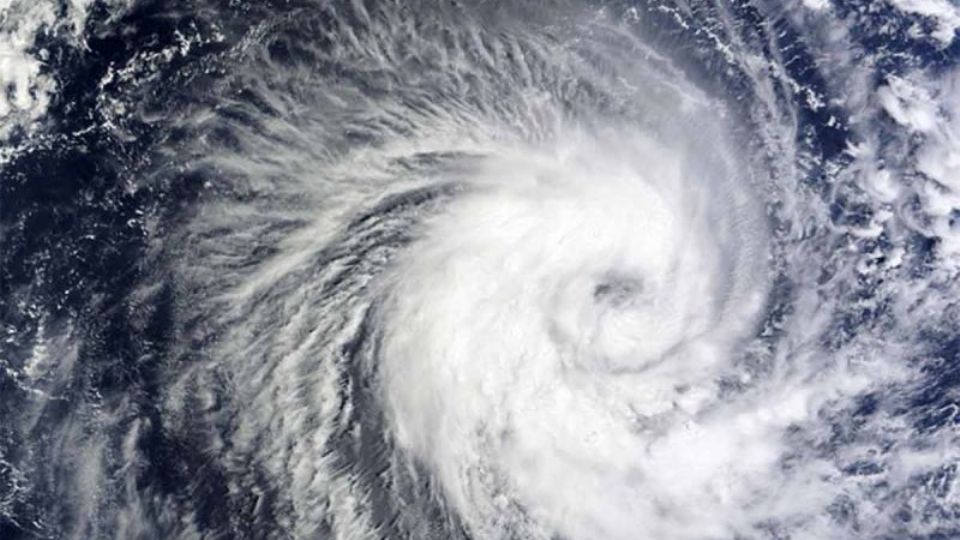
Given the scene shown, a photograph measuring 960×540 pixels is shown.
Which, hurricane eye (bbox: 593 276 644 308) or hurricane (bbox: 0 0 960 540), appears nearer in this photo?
hurricane (bbox: 0 0 960 540)

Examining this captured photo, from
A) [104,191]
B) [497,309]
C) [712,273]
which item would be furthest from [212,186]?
[712,273]

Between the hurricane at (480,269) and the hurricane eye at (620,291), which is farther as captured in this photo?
the hurricane eye at (620,291)

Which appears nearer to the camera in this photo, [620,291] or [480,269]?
[480,269]

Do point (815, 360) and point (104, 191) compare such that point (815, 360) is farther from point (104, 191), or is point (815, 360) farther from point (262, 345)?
point (104, 191)

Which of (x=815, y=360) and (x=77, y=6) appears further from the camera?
(x=815, y=360)

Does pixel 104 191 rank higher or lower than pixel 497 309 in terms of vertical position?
lower

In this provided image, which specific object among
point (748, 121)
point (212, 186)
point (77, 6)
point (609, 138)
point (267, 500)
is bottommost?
point (267, 500)

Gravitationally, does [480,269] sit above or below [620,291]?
below
